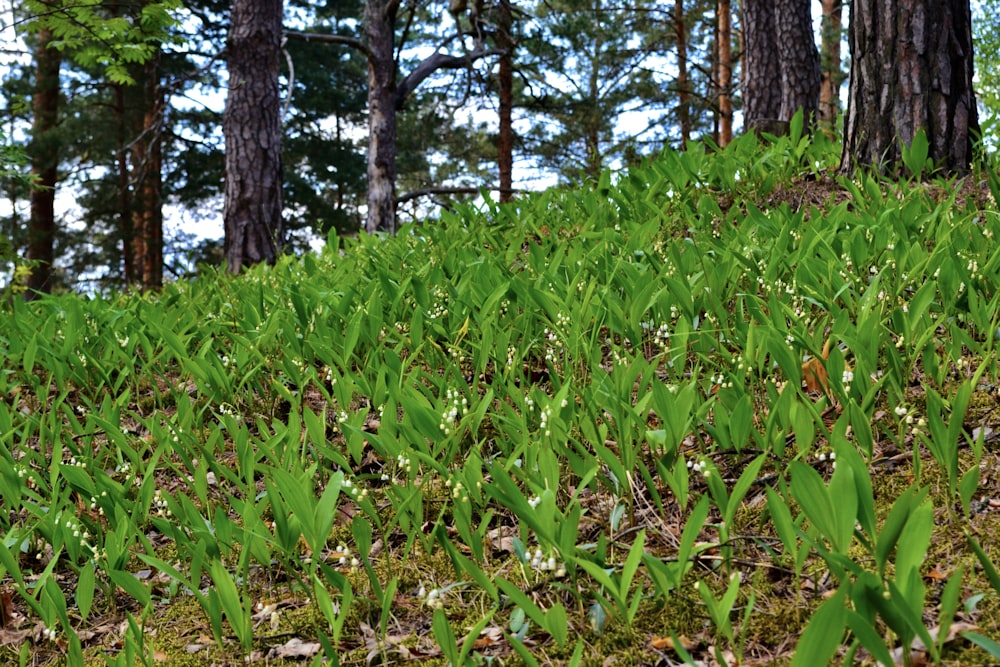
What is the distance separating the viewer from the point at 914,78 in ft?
16.3

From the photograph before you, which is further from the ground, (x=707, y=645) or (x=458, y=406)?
(x=458, y=406)

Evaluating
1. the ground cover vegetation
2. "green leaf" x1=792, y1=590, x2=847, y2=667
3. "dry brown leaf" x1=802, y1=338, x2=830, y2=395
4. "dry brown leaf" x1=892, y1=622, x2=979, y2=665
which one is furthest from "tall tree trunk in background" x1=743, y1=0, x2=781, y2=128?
"green leaf" x1=792, y1=590, x2=847, y2=667

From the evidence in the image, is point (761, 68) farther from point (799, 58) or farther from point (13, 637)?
point (13, 637)

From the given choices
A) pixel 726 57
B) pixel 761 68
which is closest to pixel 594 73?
pixel 726 57

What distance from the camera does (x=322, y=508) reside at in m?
2.16

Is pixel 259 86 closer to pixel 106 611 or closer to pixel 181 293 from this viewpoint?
pixel 181 293

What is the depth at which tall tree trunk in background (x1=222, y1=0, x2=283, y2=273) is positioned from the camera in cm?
792

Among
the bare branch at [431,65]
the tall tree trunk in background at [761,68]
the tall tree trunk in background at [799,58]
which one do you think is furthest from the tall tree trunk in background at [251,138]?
the tall tree trunk in background at [799,58]

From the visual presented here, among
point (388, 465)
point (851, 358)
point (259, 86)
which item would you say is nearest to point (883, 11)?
point (851, 358)

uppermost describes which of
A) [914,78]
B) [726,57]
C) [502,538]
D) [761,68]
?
[726,57]

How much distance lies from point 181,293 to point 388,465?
12.1ft

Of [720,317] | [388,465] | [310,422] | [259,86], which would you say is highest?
[259,86]

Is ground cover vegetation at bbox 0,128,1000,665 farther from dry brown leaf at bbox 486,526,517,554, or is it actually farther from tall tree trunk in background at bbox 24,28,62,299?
tall tree trunk in background at bbox 24,28,62,299

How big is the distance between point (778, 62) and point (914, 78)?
2.80 m
